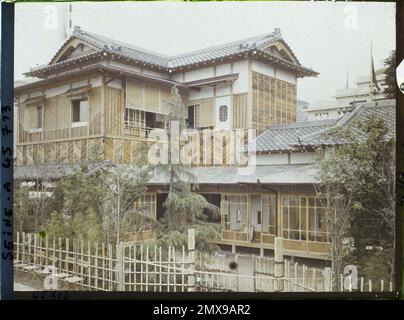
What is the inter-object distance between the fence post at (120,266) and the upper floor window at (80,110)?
42.6 inches

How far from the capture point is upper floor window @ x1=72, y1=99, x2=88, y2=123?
9.77 ft

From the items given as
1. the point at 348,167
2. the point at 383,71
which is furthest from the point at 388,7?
the point at 348,167

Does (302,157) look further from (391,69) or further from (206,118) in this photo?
(391,69)

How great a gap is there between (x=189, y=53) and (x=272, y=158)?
43.3 inches

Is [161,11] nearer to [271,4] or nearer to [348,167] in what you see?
[271,4]

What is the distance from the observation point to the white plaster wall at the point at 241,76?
2965 millimetres

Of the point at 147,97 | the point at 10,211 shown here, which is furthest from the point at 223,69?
the point at 10,211

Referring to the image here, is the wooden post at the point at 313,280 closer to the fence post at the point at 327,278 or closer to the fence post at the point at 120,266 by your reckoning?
the fence post at the point at 327,278

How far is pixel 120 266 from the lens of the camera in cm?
292

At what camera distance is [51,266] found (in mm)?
2959

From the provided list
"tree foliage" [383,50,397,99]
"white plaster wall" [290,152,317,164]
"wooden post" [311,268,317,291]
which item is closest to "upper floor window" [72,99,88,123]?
"white plaster wall" [290,152,317,164]

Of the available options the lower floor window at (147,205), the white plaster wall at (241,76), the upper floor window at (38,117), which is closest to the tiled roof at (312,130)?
the white plaster wall at (241,76)

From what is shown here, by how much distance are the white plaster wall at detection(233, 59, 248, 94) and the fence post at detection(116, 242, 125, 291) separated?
160 cm

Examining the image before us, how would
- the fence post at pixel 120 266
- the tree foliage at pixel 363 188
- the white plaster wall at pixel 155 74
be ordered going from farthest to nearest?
the white plaster wall at pixel 155 74 → the fence post at pixel 120 266 → the tree foliage at pixel 363 188
